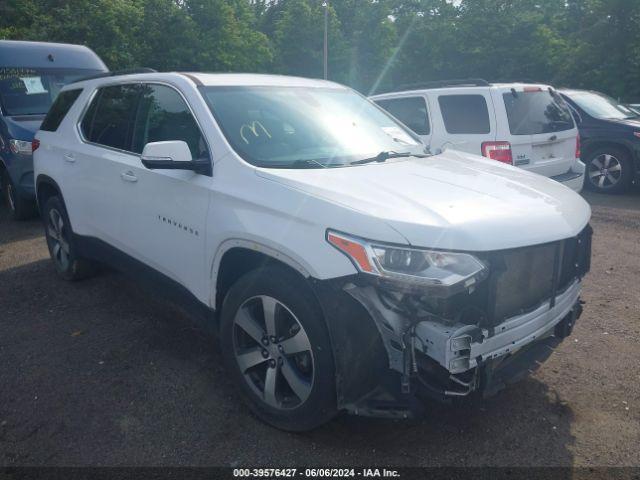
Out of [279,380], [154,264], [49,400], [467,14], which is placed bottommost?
[49,400]

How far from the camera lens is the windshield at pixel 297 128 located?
3.33m

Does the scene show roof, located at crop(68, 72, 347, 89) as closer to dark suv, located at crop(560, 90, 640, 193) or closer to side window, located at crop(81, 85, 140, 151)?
side window, located at crop(81, 85, 140, 151)

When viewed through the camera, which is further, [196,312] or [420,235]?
[196,312]

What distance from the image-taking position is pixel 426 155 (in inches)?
156

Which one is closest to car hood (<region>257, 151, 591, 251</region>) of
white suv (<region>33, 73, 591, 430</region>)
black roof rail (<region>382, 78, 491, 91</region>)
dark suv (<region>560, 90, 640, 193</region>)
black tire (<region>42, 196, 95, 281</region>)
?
white suv (<region>33, 73, 591, 430</region>)

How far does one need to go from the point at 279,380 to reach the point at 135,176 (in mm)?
1831

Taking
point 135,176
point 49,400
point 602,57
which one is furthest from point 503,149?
point 602,57

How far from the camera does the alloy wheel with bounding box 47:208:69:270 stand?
5.35 meters

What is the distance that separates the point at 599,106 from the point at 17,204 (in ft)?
32.0

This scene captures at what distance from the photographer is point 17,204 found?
7.94 meters

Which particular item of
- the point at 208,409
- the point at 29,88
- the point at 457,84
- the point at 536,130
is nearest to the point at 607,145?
the point at 536,130

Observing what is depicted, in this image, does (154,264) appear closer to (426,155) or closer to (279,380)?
(279,380)

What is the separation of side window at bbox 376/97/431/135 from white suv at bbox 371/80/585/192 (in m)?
0.03

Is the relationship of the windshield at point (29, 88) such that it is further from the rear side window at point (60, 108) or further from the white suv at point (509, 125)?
the white suv at point (509, 125)
